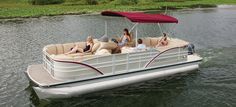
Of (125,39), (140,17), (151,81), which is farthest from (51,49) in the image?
(151,81)

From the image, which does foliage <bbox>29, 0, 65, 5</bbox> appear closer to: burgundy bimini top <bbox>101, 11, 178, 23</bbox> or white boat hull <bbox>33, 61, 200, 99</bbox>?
burgundy bimini top <bbox>101, 11, 178, 23</bbox>

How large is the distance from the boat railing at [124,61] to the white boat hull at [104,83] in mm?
317

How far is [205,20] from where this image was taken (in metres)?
44.7

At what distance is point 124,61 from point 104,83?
1554 mm

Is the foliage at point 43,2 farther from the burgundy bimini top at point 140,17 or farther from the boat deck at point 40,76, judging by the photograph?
the boat deck at point 40,76

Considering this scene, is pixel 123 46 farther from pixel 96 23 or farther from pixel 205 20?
pixel 205 20

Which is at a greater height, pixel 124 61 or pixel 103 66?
pixel 124 61

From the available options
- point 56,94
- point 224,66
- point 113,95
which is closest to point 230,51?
point 224,66

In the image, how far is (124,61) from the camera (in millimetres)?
16750

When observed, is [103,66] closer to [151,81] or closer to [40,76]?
[40,76]

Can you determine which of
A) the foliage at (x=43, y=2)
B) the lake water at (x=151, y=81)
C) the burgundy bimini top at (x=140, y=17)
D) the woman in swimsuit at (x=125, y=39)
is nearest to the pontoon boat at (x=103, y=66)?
the burgundy bimini top at (x=140, y=17)

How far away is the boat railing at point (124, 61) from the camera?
15.5 meters

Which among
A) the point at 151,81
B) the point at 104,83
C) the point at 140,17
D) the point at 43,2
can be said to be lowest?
the point at 151,81

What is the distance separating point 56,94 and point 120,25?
81.6 ft
